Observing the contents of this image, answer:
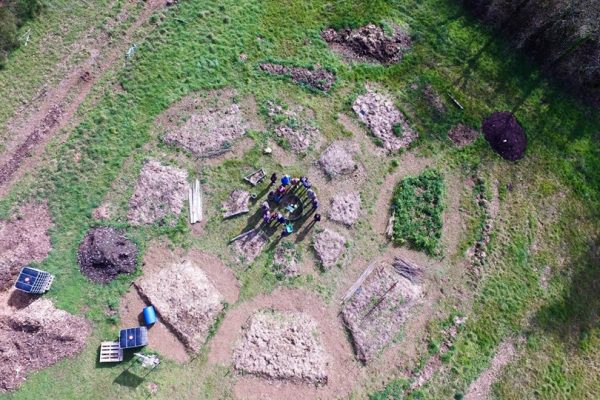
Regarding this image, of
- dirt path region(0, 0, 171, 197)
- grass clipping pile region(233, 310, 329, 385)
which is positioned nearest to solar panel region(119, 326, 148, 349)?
grass clipping pile region(233, 310, 329, 385)

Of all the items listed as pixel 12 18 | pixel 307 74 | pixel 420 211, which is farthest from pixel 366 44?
pixel 12 18

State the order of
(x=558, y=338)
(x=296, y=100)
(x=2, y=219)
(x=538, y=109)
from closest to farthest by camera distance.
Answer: (x=2, y=219)
(x=558, y=338)
(x=296, y=100)
(x=538, y=109)

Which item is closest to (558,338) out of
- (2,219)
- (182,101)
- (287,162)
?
(287,162)

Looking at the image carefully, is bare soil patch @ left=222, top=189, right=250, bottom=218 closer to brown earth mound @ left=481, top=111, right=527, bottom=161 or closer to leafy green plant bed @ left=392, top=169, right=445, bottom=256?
leafy green plant bed @ left=392, top=169, right=445, bottom=256

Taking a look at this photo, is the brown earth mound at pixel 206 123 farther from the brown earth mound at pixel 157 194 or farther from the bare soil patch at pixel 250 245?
the bare soil patch at pixel 250 245

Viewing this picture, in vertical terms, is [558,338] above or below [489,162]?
below

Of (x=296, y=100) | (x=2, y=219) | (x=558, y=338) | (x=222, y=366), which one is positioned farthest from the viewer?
(x=296, y=100)

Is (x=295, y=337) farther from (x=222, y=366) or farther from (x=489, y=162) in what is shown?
(x=489, y=162)

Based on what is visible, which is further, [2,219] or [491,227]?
[491,227]
